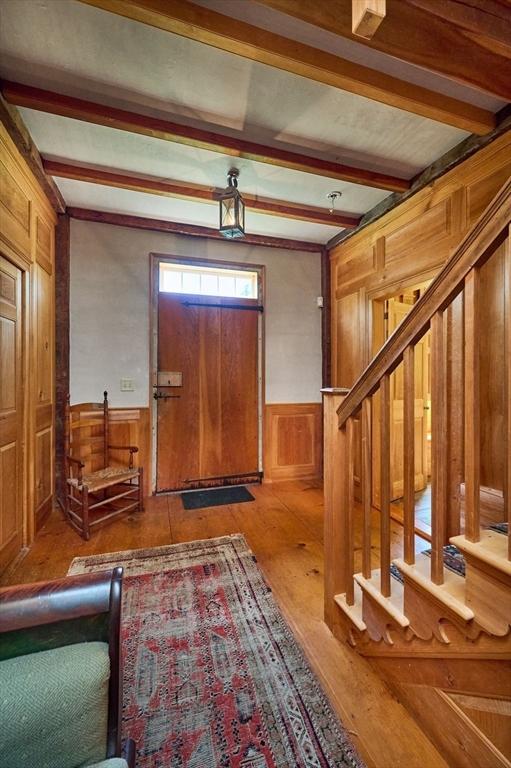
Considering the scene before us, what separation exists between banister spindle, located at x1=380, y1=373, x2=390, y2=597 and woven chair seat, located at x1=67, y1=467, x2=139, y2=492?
7.02 ft

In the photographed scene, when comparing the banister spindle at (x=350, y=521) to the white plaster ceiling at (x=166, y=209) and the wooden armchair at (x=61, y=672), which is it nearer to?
the wooden armchair at (x=61, y=672)

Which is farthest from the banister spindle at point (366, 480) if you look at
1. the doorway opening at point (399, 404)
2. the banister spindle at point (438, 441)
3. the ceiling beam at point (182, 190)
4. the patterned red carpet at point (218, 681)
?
the ceiling beam at point (182, 190)

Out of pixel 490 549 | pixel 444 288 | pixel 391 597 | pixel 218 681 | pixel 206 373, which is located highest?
pixel 444 288

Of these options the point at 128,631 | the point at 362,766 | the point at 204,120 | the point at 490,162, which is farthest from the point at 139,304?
the point at 362,766

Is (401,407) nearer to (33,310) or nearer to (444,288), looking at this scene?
(444,288)

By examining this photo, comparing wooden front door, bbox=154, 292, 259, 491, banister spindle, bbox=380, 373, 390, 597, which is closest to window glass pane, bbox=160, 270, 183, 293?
wooden front door, bbox=154, 292, 259, 491

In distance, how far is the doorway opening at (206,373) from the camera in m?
3.35

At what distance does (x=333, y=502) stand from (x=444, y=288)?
1.03 metres

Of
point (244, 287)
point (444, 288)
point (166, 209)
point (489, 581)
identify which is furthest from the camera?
point (244, 287)

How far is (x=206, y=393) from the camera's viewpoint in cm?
348

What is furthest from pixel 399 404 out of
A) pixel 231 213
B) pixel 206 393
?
pixel 231 213

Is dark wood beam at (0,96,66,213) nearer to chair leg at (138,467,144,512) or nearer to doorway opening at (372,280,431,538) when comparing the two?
chair leg at (138,467,144,512)

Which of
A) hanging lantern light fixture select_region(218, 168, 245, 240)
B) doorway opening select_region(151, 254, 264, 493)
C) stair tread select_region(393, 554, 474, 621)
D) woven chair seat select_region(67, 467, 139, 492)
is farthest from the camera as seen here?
doorway opening select_region(151, 254, 264, 493)

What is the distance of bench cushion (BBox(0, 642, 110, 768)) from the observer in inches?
25.9
